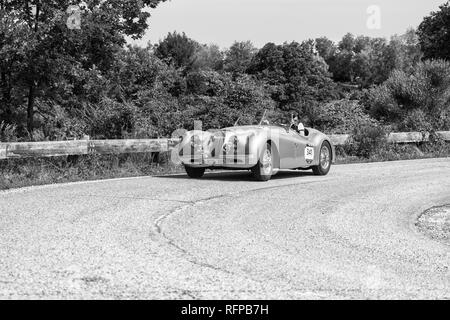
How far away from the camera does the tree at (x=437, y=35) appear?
6781 centimetres

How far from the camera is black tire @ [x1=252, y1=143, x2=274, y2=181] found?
13156 mm

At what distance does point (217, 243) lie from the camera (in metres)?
7.04

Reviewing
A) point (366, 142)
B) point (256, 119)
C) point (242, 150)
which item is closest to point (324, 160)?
point (242, 150)

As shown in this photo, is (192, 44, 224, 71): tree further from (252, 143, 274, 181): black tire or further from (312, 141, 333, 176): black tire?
(252, 143, 274, 181): black tire

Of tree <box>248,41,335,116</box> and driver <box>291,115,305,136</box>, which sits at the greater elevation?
tree <box>248,41,335,116</box>

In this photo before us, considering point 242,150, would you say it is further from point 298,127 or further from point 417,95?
point 417,95

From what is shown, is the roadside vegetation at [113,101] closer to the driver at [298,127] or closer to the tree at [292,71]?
the driver at [298,127]

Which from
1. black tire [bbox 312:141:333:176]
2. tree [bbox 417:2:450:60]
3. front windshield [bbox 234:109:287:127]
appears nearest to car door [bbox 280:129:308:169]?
black tire [bbox 312:141:333:176]

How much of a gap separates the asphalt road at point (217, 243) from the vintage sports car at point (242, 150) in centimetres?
84

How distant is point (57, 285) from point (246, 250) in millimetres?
2122

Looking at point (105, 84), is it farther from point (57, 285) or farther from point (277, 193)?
point (57, 285)

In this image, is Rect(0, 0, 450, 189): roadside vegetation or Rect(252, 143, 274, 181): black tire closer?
Rect(252, 143, 274, 181): black tire

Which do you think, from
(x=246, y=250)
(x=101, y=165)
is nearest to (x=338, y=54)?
→ (x=101, y=165)

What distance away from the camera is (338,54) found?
388 feet
